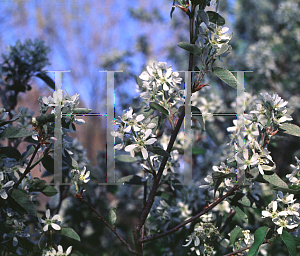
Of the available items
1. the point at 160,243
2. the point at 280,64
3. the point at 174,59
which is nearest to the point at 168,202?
the point at 160,243

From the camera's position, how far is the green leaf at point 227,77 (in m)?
0.59

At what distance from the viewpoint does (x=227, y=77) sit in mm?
603

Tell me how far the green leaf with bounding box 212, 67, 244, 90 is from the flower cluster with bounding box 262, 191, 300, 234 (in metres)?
0.26

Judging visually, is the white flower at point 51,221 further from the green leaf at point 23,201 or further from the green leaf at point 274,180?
the green leaf at point 274,180

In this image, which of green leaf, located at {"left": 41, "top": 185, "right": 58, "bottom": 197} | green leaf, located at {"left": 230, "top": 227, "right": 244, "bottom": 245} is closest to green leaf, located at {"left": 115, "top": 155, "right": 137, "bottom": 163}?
green leaf, located at {"left": 41, "top": 185, "right": 58, "bottom": 197}

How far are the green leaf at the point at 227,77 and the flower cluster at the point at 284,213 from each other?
0.26 meters

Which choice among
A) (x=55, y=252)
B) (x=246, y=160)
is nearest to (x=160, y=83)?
(x=246, y=160)

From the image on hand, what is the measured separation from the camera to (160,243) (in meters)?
1.12

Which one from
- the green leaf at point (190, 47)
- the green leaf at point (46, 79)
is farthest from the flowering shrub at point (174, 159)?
the green leaf at point (46, 79)

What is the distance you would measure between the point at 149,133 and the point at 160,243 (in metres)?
0.67

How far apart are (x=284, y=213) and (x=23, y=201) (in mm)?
561

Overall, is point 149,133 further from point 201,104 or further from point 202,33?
point 201,104

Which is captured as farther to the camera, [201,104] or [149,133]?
[201,104]

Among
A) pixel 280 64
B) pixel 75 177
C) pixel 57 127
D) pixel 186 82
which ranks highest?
pixel 280 64
